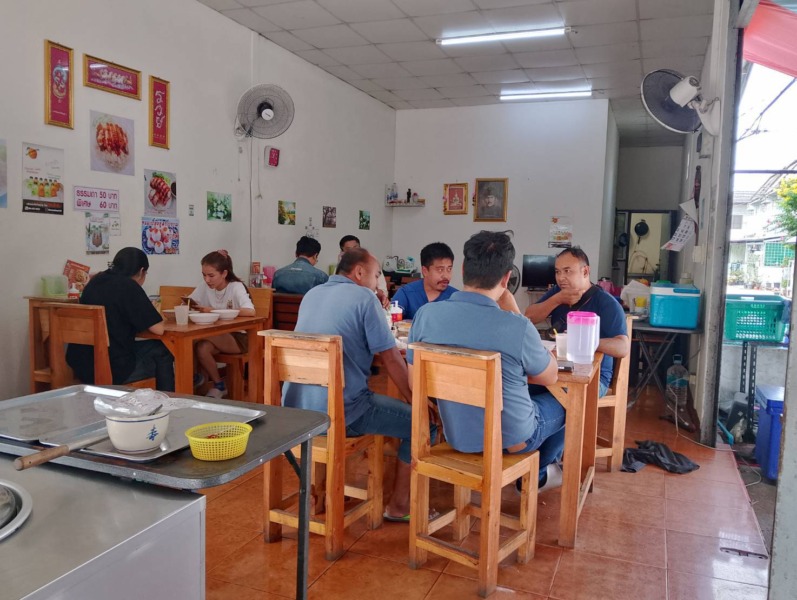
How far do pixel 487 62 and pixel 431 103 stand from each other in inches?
73.0

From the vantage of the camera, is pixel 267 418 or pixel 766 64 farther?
pixel 766 64

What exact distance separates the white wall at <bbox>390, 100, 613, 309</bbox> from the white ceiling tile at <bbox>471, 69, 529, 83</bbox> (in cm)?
100

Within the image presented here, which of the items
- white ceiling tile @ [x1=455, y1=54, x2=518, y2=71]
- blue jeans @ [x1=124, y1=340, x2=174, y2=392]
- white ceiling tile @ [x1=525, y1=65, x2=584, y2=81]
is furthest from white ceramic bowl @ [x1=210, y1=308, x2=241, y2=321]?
white ceiling tile @ [x1=525, y1=65, x2=584, y2=81]

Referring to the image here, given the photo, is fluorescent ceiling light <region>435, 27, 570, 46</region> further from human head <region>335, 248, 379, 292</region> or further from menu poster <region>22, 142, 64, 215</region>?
human head <region>335, 248, 379, 292</region>

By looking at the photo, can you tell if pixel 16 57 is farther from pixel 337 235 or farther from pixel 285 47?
→ pixel 337 235

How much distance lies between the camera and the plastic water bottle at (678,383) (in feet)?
17.2

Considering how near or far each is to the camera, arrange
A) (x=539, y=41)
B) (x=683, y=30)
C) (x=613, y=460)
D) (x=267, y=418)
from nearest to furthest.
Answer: (x=267, y=418) < (x=613, y=460) < (x=683, y=30) < (x=539, y=41)

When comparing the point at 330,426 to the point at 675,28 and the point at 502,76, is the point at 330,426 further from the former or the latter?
the point at 502,76

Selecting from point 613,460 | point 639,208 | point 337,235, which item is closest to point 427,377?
point 613,460

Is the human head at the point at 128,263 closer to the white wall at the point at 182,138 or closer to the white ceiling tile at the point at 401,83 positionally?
the white wall at the point at 182,138

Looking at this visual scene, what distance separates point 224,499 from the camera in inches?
121

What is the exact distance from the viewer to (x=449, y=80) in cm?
711

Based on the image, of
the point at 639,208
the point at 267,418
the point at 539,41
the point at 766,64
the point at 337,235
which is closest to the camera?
the point at 267,418

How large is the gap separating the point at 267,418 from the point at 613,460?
2686 millimetres
